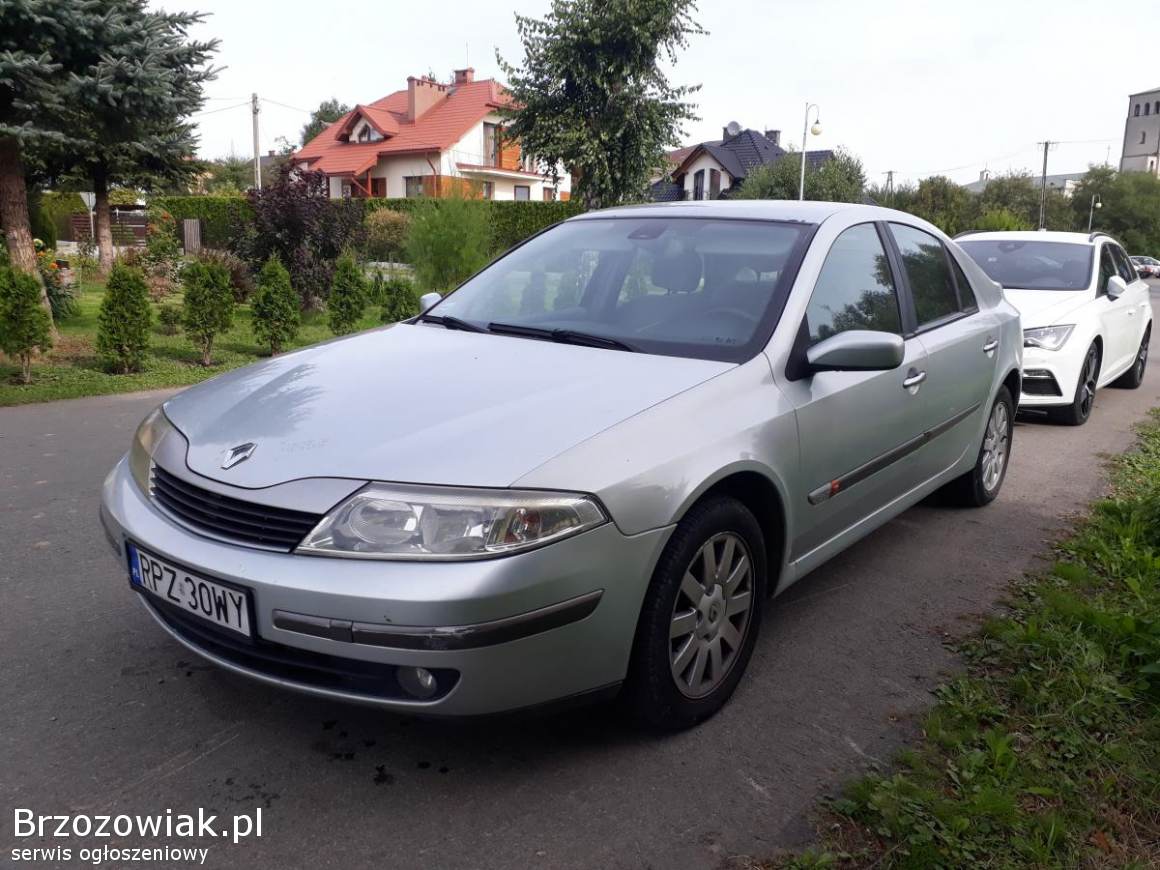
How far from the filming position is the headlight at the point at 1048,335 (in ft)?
24.5

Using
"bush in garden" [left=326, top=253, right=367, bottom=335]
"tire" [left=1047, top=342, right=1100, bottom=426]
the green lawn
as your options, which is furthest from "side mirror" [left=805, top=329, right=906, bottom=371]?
"bush in garden" [left=326, top=253, right=367, bottom=335]

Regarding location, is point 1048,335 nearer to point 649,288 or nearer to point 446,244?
point 649,288

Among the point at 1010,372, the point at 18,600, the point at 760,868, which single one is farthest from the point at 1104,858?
the point at 18,600

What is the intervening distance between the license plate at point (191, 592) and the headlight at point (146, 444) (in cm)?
27

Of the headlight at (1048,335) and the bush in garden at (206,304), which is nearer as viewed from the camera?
the headlight at (1048,335)

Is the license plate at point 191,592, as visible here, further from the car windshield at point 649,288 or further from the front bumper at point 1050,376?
the front bumper at point 1050,376

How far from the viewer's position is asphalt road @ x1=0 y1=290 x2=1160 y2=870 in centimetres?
241

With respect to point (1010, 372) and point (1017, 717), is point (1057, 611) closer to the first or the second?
point (1017, 717)

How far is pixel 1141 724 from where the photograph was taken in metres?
2.96

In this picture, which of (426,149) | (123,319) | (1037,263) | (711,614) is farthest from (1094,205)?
(711,614)

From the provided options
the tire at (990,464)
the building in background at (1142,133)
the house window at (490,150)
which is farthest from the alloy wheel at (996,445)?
the building in background at (1142,133)

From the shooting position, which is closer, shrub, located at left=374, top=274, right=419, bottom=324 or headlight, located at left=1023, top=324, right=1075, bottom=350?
headlight, located at left=1023, top=324, right=1075, bottom=350

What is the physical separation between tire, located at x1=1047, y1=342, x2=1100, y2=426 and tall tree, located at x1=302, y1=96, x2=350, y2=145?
89.1 meters

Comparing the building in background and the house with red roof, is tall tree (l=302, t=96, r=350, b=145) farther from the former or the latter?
the building in background
